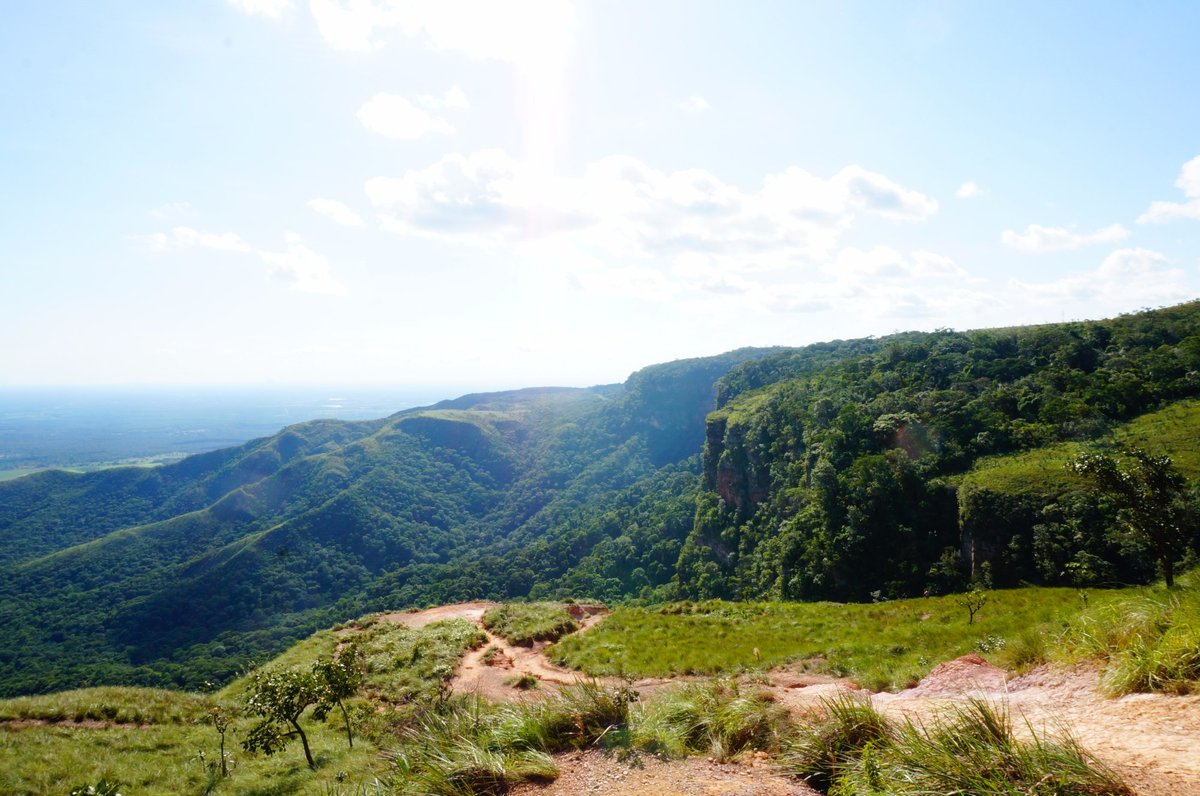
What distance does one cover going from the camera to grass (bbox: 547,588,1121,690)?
12922 millimetres

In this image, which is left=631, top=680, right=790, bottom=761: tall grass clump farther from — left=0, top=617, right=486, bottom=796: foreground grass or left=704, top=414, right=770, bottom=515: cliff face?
left=704, top=414, right=770, bottom=515: cliff face

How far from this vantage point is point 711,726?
21.4 feet

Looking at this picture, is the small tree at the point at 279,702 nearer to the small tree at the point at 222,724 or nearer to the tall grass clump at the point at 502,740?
the small tree at the point at 222,724

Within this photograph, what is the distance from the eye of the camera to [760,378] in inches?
3629

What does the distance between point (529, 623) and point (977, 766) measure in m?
20.7

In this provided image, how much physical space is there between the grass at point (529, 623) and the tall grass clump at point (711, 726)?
15582 millimetres

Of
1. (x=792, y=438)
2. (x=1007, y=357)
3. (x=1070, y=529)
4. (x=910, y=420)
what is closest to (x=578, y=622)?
(x=1070, y=529)

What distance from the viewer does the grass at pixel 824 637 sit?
12.9 metres

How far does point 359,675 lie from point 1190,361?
49.2 meters

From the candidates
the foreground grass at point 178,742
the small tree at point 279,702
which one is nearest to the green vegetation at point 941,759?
the foreground grass at point 178,742

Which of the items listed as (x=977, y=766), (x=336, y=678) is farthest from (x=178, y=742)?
(x=977, y=766)

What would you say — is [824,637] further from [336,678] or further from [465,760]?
[465,760]

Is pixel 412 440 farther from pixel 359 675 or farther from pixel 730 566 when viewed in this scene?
pixel 359 675

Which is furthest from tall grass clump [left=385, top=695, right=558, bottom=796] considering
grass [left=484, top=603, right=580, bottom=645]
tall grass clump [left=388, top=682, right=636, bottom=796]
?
grass [left=484, top=603, right=580, bottom=645]
